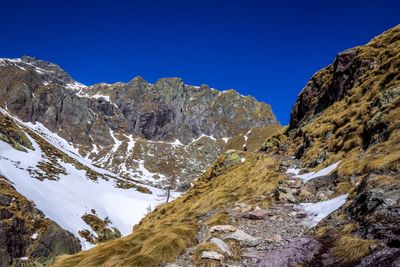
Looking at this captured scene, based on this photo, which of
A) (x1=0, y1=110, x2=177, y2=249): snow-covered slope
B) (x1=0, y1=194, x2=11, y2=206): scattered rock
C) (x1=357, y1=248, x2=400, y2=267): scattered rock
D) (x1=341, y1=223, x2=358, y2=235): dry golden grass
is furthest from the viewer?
(x1=0, y1=110, x2=177, y2=249): snow-covered slope

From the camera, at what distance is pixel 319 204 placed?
1697 cm

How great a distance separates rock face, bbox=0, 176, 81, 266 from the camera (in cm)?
5509

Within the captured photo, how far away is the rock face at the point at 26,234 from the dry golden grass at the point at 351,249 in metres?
55.6

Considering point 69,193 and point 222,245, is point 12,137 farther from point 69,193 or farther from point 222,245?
point 222,245

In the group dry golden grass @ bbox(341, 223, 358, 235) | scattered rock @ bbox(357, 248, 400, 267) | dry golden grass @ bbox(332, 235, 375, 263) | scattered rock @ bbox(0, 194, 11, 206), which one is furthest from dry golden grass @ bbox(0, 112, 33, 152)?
scattered rock @ bbox(357, 248, 400, 267)

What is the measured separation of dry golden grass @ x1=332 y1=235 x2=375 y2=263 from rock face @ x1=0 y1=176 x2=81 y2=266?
55.6 metres

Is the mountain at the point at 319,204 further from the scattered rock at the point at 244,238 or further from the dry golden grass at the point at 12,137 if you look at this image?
the dry golden grass at the point at 12,137

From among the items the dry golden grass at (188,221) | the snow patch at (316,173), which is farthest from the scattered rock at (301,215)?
the snow patch at (316,173)

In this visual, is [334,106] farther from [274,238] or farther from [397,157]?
[274,238]

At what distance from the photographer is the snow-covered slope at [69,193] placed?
245 feet

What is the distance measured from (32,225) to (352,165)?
58.9 meters

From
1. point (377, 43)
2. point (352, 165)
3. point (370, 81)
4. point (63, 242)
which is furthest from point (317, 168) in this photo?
point (63, 242)

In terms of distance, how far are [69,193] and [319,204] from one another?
83.4m

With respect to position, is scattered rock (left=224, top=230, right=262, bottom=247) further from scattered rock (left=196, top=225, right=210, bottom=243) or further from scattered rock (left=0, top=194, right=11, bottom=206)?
scattered rock (left=0, top=194, right=11, bottom=206)
